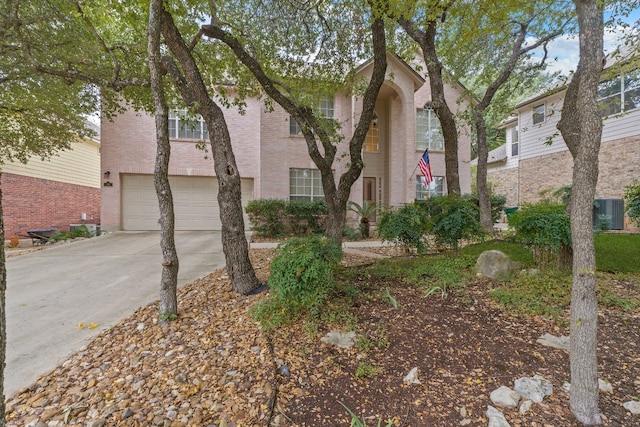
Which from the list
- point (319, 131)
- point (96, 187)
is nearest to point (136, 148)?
point (96, 187)

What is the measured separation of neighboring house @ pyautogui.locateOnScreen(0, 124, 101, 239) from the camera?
10.6m

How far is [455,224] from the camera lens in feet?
15.6

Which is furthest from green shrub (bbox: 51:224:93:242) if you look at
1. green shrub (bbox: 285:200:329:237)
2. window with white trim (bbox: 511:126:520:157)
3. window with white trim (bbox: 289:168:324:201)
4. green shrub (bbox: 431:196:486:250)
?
window with white trim (bbox: 511:126:520:157)

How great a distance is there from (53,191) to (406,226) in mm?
15286

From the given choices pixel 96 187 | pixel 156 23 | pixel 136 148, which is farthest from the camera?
pixel 96 187

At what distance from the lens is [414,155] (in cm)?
1158

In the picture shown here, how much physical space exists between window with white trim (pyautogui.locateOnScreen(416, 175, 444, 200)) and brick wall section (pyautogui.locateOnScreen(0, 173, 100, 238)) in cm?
1451

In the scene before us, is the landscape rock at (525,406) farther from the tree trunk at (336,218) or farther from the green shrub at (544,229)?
the tree trunk at (336,218)

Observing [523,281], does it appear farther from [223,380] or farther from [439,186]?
[439,186]

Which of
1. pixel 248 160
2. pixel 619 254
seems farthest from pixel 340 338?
pixel 248 160

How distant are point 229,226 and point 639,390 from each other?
4157 millimetres

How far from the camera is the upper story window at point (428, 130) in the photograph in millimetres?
12141

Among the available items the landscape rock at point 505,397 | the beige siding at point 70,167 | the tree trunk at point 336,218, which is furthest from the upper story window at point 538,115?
the beige siding at point 70,167

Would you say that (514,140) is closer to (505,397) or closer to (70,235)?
(505,397)
